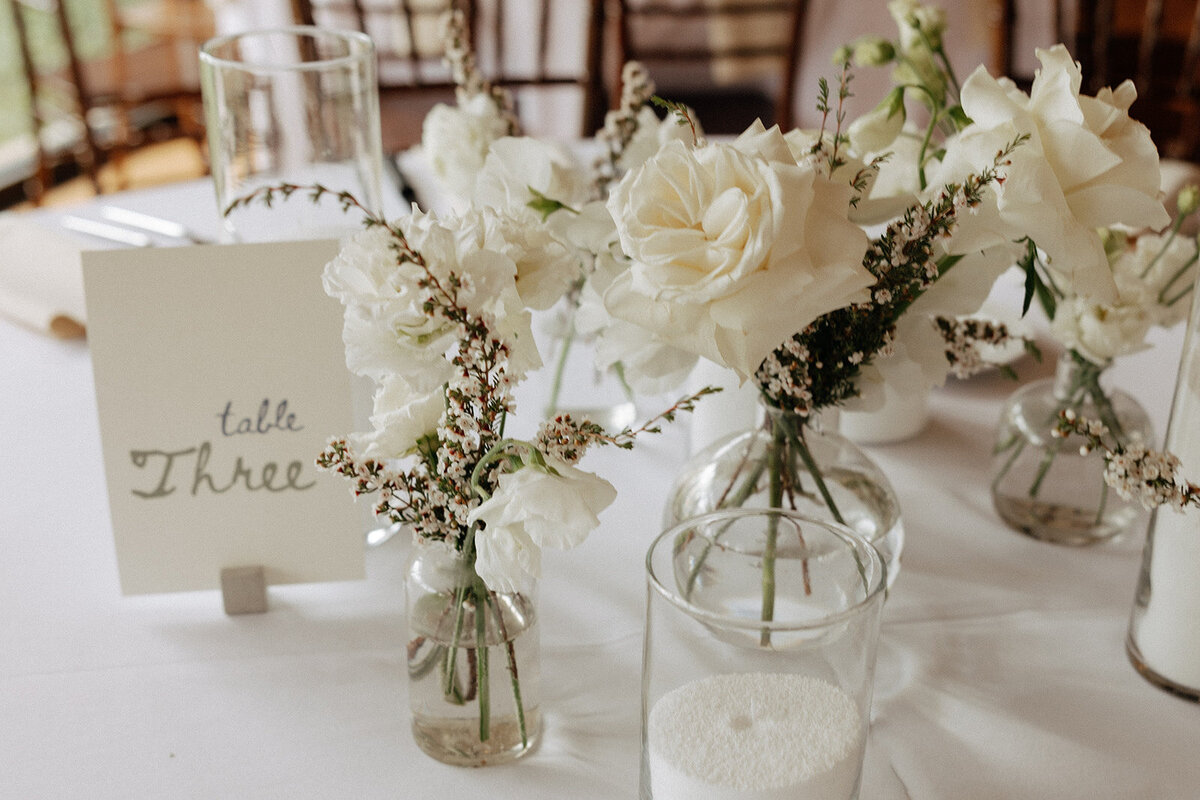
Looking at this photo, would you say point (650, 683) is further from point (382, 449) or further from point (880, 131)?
point (880, 131)

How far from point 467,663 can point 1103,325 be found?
Answer: 1.78ft

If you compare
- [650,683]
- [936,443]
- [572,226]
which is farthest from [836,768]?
[936,443]

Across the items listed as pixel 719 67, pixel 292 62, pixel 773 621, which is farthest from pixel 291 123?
pixel 719 67

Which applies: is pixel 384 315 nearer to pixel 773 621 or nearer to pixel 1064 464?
pixel 773 621

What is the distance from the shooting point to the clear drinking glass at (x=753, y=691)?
1.93 feet


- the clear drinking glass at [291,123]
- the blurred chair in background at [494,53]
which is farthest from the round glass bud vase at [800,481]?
the blurred chair in background at [494,53]

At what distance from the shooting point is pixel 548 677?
806 mm

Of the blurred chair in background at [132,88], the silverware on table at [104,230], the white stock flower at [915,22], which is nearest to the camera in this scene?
the white stock flower at [915,22]

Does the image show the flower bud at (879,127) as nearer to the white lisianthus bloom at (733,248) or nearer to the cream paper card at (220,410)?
the white lisianthus bloom at (733,248)

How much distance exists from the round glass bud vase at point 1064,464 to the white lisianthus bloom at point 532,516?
520mm

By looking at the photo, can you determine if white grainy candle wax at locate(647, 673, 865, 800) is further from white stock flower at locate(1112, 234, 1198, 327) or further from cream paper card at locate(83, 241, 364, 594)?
white stock flower at locate(1112, 234, 1198, 327)

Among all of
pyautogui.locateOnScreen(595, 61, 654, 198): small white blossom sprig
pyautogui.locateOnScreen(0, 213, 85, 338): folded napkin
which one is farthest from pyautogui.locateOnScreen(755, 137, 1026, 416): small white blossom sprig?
pyautogui.locateOnScreen(0, 213, 85, 338): folded napkin

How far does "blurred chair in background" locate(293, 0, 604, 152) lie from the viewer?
2348mm

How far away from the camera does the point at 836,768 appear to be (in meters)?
0.60
